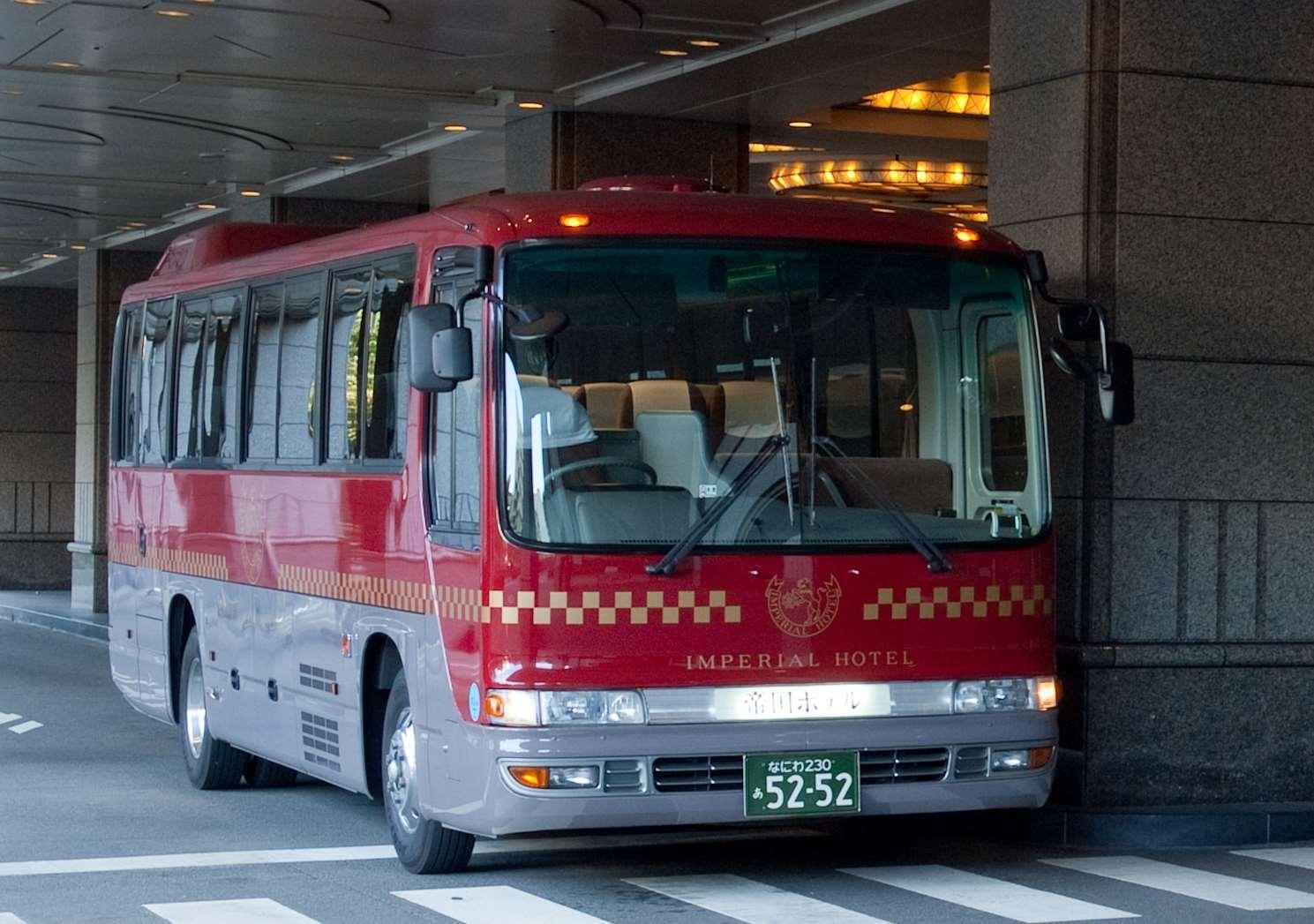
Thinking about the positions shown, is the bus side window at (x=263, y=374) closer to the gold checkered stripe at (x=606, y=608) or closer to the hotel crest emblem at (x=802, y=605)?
the gold checkered stripe at (x=606, y=608)

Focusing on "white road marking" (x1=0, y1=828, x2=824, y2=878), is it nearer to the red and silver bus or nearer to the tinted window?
the red and silver bus

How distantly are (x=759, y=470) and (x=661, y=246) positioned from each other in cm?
96

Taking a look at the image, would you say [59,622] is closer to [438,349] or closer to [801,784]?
[438,349]

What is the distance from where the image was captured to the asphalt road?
8625 millimetres

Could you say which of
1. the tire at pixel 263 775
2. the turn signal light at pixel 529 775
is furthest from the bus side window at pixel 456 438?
the tire at pixel 263 775

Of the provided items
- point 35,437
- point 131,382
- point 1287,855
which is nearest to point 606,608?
point 1287,855

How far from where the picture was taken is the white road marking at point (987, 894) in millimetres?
8586

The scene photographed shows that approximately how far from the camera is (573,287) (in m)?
8.76

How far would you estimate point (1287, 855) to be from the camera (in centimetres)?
1027

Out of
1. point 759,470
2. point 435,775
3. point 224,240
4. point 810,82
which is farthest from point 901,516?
point 810,82

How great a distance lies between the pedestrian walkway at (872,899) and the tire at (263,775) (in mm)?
3119

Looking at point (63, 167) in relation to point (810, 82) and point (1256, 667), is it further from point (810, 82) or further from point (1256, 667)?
point (1256, 667)

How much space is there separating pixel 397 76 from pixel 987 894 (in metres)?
9.40

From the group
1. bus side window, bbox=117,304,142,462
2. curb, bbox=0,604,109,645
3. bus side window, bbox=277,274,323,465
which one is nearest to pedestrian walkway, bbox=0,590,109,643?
curb, bbox=0,604,109,645
